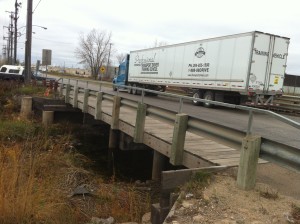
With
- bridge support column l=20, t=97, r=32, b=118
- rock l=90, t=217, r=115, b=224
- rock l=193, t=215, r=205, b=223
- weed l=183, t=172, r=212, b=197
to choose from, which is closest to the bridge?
weed l=183, t=172, r=212, b=197

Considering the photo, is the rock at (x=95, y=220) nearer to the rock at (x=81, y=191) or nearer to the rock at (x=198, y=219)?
the rock at (x=81, y=191)

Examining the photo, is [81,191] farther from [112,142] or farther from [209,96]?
[209,96]

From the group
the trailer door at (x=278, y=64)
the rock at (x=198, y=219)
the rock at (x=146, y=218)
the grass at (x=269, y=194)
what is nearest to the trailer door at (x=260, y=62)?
the trailer door at (x=278, y=64)

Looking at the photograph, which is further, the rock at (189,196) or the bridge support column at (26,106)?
the bridge support column at (26,106)

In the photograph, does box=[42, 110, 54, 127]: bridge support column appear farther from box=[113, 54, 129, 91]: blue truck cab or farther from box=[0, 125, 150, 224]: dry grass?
box=[113, 54, 129, 91]: blue truck cab

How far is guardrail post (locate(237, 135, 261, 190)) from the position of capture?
4.74m

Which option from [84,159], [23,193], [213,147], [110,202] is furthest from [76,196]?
[84,159]

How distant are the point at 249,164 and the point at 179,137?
7.51 ft

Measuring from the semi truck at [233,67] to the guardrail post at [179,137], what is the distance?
6.79 m

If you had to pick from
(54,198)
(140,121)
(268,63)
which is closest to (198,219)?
(54,198)

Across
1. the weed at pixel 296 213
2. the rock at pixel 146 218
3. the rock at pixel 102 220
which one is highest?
the weed at pixel 296 213

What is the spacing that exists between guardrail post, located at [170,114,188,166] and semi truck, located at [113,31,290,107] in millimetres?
6786

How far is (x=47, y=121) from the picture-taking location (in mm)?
17469

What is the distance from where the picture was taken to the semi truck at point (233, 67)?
16.5 metres
